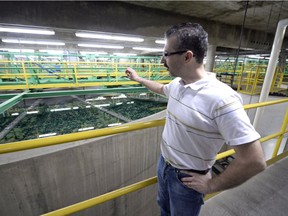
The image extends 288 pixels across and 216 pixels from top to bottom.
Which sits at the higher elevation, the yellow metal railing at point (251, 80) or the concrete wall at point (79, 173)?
the yellow metal railing at point (251, 80)

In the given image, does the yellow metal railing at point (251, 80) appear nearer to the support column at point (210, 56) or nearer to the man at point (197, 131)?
the support column at point (210, 56)

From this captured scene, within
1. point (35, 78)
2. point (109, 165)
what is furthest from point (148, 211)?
point (35, 78)

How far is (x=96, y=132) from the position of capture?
105 centimetres

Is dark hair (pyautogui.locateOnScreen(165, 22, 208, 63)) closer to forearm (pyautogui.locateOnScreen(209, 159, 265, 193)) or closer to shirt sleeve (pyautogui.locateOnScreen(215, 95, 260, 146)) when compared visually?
shirt sleeve (pyautogui.locateOnScreen(215, 95, 260, 146))

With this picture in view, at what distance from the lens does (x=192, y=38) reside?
2.87 ft

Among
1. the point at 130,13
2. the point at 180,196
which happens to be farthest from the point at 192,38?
the point at 130,13

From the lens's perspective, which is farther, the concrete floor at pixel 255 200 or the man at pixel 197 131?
the concrete floor at pixel 255 200

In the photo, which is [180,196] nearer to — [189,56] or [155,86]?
[189,56]

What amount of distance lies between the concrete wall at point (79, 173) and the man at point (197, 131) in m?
1.88

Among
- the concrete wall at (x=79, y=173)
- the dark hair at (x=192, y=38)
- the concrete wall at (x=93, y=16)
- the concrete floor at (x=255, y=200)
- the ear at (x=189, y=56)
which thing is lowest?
the concrete wall at (x=79, y=173)

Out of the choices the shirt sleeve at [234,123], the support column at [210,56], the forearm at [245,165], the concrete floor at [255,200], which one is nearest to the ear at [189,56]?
the shirt sleeve at [234,123]

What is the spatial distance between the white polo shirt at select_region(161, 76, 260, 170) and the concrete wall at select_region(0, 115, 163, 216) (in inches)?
76.6

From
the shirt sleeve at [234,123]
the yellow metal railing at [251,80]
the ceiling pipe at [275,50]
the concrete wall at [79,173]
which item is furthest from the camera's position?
the yellow metal railing at [251,80]

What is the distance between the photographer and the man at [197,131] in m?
0.71
